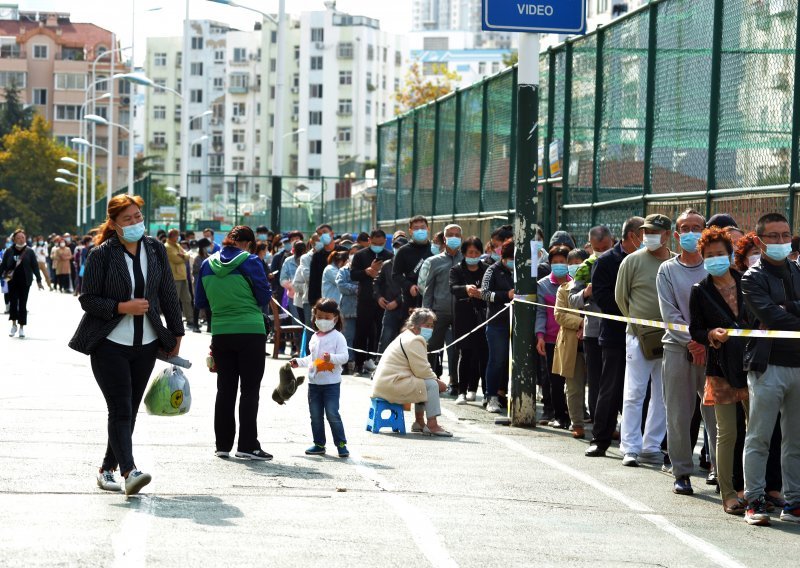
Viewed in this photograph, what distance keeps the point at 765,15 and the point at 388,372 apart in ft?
15.6

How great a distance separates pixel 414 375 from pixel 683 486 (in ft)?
11.8

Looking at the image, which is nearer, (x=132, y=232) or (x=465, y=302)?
(x=132, y=232)

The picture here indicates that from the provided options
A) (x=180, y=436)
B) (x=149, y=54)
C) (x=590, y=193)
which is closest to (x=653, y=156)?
(x=590, y=193)

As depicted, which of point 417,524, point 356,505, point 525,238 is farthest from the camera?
point 525,238

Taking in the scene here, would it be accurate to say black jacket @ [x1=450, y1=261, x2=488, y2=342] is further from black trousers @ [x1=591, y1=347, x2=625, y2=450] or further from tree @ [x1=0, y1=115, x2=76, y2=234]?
tree @ [x1=0, y1=115, x2=76, y2=234]

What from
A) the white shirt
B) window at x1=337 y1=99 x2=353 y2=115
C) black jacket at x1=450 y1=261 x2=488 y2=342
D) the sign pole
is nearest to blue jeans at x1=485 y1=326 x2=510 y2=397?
black jacket at x1=450 y1=261 x2=488 y2=342

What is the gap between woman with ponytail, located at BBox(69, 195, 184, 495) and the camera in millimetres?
9961

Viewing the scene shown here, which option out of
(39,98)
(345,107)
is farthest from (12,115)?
(345,107)

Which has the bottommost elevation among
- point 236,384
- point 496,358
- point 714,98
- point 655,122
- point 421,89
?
point 496,358

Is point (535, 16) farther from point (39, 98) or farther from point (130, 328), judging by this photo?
point (39, 98)

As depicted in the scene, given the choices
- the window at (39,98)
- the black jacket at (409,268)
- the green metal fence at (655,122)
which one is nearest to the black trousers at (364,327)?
the black jacket at (409,268)

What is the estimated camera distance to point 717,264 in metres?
9.91

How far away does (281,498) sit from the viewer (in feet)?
32.4

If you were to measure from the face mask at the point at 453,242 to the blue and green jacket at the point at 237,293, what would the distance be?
594 centimetres
